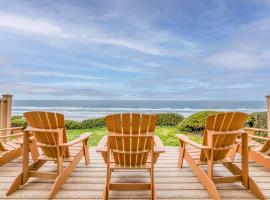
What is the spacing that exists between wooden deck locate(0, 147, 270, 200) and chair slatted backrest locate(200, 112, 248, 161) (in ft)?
1.82

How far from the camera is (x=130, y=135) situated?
2562 mm

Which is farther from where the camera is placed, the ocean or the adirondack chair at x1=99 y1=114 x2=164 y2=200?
the ocean

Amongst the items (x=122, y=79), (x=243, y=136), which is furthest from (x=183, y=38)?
(x=243, y=136)

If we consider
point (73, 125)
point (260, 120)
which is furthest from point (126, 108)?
point (260, 120)

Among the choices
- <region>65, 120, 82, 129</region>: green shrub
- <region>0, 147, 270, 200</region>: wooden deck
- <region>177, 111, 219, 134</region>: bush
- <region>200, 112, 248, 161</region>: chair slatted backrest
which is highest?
<region>200, 112, 248, 161</region>: chair slatted backrest

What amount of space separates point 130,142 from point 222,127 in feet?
3.92

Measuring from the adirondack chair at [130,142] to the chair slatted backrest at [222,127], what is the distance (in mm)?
637

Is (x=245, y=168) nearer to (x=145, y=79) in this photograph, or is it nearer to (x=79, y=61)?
(x=79, y=61)

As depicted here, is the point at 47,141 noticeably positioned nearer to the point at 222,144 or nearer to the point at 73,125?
the point at 222,144

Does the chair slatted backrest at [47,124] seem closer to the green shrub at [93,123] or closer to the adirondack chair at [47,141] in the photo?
the adirondack chair at [47,141]

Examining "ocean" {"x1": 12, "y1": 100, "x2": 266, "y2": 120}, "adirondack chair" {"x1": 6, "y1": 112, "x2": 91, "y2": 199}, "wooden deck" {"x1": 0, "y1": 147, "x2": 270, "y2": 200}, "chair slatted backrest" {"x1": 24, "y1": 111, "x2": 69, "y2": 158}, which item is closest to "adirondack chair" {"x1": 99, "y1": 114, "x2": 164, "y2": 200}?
"wooden deck" {"x1": 0, "y1": 147, "x2": 270, "y2": 200}

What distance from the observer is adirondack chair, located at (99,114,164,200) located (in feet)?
8.34

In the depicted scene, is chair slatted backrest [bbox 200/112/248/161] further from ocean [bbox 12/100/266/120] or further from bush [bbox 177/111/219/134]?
ocean [bbox 12/100/266/120]

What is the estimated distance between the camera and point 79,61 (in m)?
32.8
